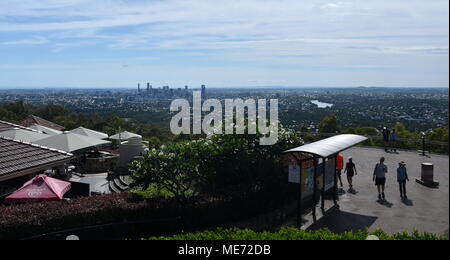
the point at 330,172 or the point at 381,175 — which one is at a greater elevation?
the point at 330,172

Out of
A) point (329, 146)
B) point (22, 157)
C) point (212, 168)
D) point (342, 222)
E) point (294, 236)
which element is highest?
point (329, 146)

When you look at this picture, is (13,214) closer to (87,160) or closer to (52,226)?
(52,226)

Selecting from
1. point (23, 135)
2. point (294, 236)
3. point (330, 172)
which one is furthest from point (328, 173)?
point (23, 135)

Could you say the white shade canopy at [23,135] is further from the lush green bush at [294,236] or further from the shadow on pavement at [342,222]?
the lush green bush at [294,236]

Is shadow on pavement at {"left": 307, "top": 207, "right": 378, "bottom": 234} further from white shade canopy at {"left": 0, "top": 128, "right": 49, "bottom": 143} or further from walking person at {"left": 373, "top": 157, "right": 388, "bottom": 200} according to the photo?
white shade canopy at {"left": 0, "top": 128, "right": 49, "bottom": 143}

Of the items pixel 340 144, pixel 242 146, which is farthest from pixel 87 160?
pixel 340 144

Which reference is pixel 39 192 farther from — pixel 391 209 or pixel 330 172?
pixel 391 209

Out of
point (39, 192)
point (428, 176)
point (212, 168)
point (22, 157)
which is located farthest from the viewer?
point (428, 176)

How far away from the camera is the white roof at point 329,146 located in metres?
10.8

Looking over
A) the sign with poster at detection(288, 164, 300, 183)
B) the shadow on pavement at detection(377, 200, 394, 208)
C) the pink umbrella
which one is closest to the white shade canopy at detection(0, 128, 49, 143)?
the pink umbrella

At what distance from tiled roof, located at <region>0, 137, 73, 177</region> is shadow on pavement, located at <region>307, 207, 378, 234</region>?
7644 millimetres

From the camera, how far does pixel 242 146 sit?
40.0ft

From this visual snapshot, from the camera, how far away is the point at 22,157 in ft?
41.8

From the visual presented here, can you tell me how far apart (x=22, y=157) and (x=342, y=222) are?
894cm
